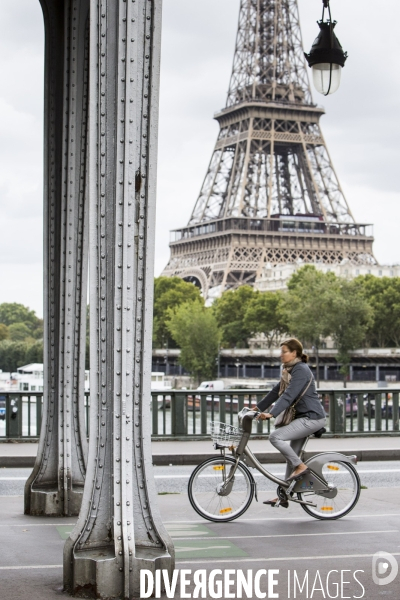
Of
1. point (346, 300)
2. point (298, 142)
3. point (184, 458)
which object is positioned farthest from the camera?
point (298, 142)

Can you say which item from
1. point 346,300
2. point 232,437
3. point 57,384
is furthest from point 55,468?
point 346,300

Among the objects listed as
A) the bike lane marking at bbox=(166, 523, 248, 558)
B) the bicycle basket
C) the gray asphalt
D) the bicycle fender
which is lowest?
the bike lane marking at bbox=(166, 523, 248, 558)

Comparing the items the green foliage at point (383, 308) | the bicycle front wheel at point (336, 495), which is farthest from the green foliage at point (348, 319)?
the bicycle front wheel at point (336, 495)

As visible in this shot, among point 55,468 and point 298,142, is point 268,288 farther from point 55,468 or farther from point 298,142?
point 55,468

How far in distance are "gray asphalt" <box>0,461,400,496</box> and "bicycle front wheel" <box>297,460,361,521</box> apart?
2.61 metres

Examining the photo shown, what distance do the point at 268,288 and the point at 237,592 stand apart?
95.6 metres

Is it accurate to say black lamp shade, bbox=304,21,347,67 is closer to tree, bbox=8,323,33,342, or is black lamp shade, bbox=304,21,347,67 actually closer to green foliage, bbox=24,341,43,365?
green foliage, bbox=24,341,43,365

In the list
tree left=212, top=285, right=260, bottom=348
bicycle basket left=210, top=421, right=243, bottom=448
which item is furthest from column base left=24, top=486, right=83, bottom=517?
tree left=212, top=285, right=260, bottom=348

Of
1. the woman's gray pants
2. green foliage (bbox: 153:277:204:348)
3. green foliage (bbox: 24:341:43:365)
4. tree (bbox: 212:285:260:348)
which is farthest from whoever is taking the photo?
green foliage (bbox: 24:341:43:365)

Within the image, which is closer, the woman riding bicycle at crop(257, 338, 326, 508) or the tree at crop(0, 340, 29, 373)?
the woman riding bicycle at crop(257, 338, 326, 508)

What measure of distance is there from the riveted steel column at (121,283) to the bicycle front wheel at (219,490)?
3066 mm

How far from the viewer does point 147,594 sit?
21.0 feet

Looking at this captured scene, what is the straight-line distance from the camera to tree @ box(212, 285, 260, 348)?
9562 centimetres

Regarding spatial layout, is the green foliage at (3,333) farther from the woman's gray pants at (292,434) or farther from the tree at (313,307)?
the woman's gray pants at (292,434)
